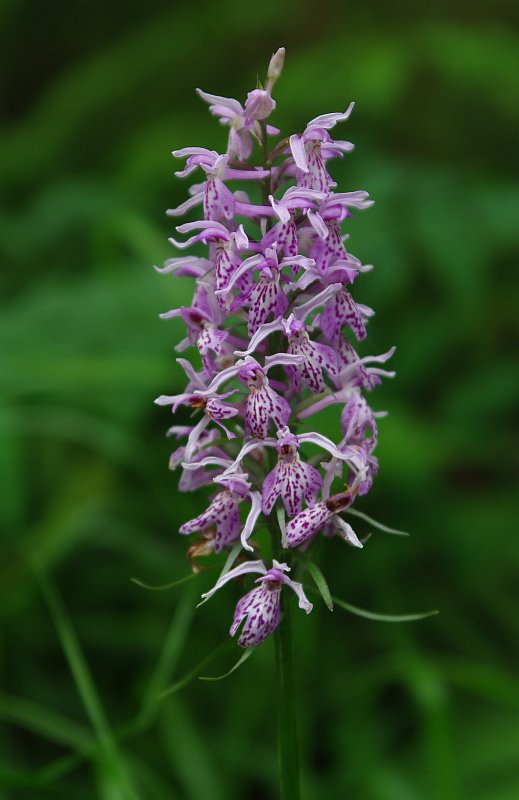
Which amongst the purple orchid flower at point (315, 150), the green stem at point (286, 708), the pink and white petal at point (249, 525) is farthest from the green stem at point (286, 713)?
the purple orchid flower at point (315, 150)

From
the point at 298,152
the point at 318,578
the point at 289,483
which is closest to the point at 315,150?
the point at 298,152

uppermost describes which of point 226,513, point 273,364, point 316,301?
point 316,301

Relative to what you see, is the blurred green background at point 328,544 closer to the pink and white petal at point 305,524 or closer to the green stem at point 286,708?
the green stem at point 286,708

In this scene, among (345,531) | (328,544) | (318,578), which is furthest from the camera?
(328,544)

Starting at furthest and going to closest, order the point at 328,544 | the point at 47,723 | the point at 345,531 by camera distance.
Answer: the point at 328,544
the point at 47,723
the point at 345,531

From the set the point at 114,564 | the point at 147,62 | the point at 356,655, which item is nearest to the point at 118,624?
the point at 114,564

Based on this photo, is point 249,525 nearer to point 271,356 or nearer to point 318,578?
point 318,578

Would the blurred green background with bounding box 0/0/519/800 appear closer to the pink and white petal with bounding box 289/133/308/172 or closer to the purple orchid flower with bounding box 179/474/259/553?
the purple orchid flower with bounding box 179/474/259/553
